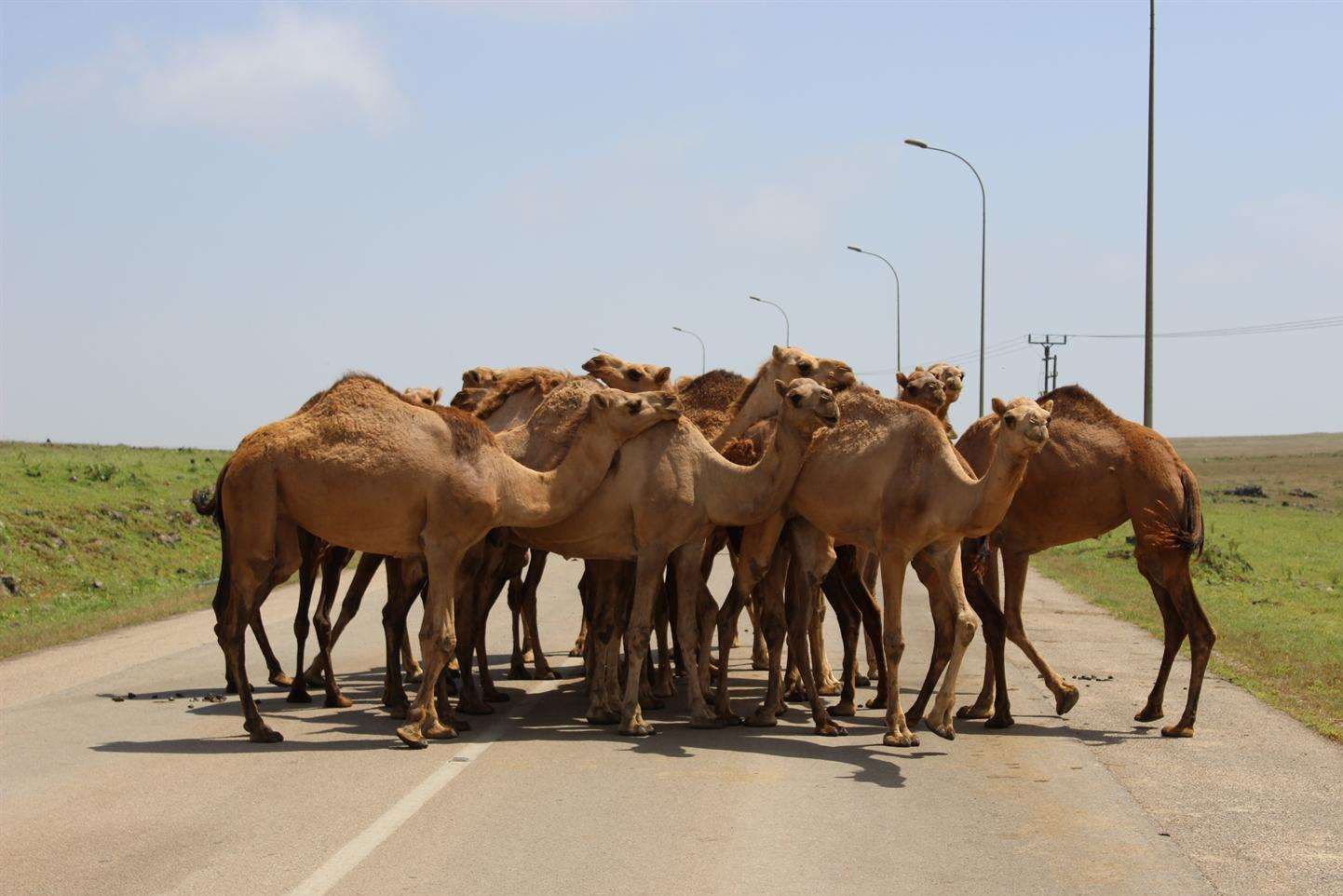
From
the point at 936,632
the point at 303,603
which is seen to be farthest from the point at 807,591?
the point at 303,603

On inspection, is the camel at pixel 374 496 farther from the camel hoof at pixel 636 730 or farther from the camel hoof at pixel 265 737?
the camel hoof at pixel 636 730

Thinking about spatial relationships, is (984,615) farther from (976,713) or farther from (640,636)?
(640,636)

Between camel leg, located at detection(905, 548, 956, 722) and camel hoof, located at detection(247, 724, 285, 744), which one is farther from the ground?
camel leg, located at detection(905, 548, 956, 722)

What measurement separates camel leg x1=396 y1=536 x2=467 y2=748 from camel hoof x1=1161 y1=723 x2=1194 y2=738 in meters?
5.33

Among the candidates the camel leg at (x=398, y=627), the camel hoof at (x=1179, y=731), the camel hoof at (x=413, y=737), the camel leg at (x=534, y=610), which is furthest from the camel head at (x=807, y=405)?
the camel leg at (x=534, y=610)

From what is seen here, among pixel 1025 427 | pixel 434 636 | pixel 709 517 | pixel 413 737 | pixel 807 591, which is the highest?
pixel 1025 427

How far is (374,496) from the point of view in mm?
11203

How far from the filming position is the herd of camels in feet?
36.9

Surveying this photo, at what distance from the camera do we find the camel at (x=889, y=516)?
11242 mm

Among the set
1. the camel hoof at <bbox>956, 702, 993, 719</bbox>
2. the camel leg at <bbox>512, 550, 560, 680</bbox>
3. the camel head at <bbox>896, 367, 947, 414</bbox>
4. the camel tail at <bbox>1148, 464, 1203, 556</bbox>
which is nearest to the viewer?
the camel tail at <bbox>1148, 464, 1203, 556</bbox>

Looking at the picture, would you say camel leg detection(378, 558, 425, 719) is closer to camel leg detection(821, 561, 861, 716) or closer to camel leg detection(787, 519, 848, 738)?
camel leg detection(787, 519, 848, 738)

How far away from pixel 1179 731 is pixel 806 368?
4333mm

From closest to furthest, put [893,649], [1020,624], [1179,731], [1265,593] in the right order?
[893,649] < [1179,731] < [1020,624] < [1265,593]

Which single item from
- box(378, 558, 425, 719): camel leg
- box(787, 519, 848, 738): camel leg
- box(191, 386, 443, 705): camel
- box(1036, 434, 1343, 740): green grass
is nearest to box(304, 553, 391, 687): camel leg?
box(191, 386, 443, 705): camel
